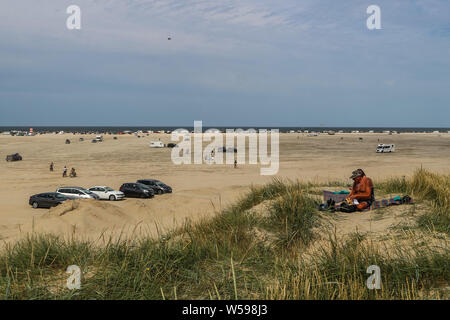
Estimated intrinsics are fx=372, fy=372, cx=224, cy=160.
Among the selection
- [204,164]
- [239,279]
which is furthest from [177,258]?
[204,164]

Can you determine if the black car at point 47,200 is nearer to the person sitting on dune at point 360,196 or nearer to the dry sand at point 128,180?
the dry sand at point 128,180

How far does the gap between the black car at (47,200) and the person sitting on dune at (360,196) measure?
17.4 metres

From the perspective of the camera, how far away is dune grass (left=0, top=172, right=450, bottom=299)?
515 centimetres

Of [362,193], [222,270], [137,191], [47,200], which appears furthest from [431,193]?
[47,200]

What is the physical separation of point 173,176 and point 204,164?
976 cm

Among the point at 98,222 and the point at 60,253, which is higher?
the point at 60,253

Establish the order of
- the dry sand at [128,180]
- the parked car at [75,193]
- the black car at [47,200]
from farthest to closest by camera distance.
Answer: the parked car at [75,193] → the black car at [47,200] → the dry sand at [128,180]

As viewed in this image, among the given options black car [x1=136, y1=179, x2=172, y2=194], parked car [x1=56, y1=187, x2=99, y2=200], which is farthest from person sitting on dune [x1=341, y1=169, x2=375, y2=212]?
black car [x1=136, y1=179, x2=172, y2=194]

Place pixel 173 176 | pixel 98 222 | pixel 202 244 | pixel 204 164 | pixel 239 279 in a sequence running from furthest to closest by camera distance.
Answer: pixel 204 164
pixel 173 176
pixel 98 222
pixel 202 244
pixel 239 279

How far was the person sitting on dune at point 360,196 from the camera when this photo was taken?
1045 centimetres

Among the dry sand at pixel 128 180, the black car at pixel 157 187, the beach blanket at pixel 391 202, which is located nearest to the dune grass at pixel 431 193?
the beach blanket at pixel 391 202

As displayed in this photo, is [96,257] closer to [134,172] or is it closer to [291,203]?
[291,203]

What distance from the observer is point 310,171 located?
127 ft

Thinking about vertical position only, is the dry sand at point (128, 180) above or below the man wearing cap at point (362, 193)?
below
